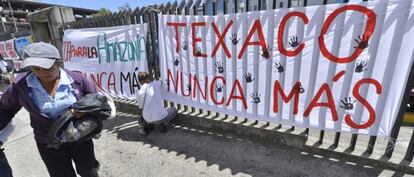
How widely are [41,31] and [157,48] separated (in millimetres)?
7463

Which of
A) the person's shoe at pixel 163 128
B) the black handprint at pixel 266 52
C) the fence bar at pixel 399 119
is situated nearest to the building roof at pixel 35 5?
the person's shoe at pixel 163 128

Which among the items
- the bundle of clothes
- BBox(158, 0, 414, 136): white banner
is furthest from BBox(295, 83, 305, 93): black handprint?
the bundle of clothes

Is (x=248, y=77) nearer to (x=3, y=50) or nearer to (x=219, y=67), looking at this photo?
(x=219, y=67)

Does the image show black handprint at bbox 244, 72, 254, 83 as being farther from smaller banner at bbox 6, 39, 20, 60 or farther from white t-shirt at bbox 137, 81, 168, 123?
smaller banner at bbox 6, 39, 20, 60

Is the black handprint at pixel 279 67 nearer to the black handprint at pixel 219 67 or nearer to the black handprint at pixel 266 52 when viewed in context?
the black handprint at pixel 266 52

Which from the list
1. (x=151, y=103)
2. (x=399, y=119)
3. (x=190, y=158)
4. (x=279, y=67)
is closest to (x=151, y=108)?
(x=151, y=103)

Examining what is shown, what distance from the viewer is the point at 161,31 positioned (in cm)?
392

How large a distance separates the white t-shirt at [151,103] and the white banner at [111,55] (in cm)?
57

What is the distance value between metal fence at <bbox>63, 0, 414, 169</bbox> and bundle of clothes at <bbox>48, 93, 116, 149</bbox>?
6.56 ft

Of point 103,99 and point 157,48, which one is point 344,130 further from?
point 157,48

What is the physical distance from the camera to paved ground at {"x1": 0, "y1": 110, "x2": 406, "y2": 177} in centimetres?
284

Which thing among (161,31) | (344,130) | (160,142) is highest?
(161,31)

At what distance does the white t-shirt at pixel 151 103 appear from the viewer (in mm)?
3932

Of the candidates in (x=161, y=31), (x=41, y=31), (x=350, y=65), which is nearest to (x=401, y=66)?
(x=350, y=65)
